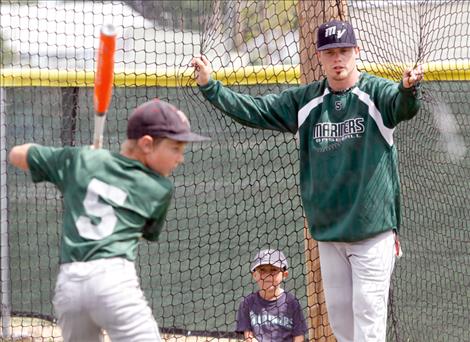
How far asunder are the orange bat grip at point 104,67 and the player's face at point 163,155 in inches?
11.6

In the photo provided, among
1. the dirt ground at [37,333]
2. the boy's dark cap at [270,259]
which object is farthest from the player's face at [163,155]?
the dirt ground at [37,333]

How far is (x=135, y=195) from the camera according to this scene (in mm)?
4336

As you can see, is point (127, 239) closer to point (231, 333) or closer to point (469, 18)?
point (231, 333)

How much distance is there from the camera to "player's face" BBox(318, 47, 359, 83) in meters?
5.44

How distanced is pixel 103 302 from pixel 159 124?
2.45ft

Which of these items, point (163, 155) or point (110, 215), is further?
point (163, 155)

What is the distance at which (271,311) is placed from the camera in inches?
253

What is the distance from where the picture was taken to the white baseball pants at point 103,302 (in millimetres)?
4148

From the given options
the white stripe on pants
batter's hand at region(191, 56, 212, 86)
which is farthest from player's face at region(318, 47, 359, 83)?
the white stripe on pants

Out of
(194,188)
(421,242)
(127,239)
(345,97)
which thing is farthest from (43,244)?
(127,239)

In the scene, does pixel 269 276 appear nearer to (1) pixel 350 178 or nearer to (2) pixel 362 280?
(2) pixel 362 280

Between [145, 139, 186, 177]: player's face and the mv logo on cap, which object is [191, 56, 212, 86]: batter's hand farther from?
[145, 139, 186, 177]: player's face

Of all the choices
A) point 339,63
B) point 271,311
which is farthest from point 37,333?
point 339,63

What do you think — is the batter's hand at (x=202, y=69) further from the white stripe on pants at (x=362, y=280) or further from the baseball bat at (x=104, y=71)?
the baseball bat at (x=104, y=71)
